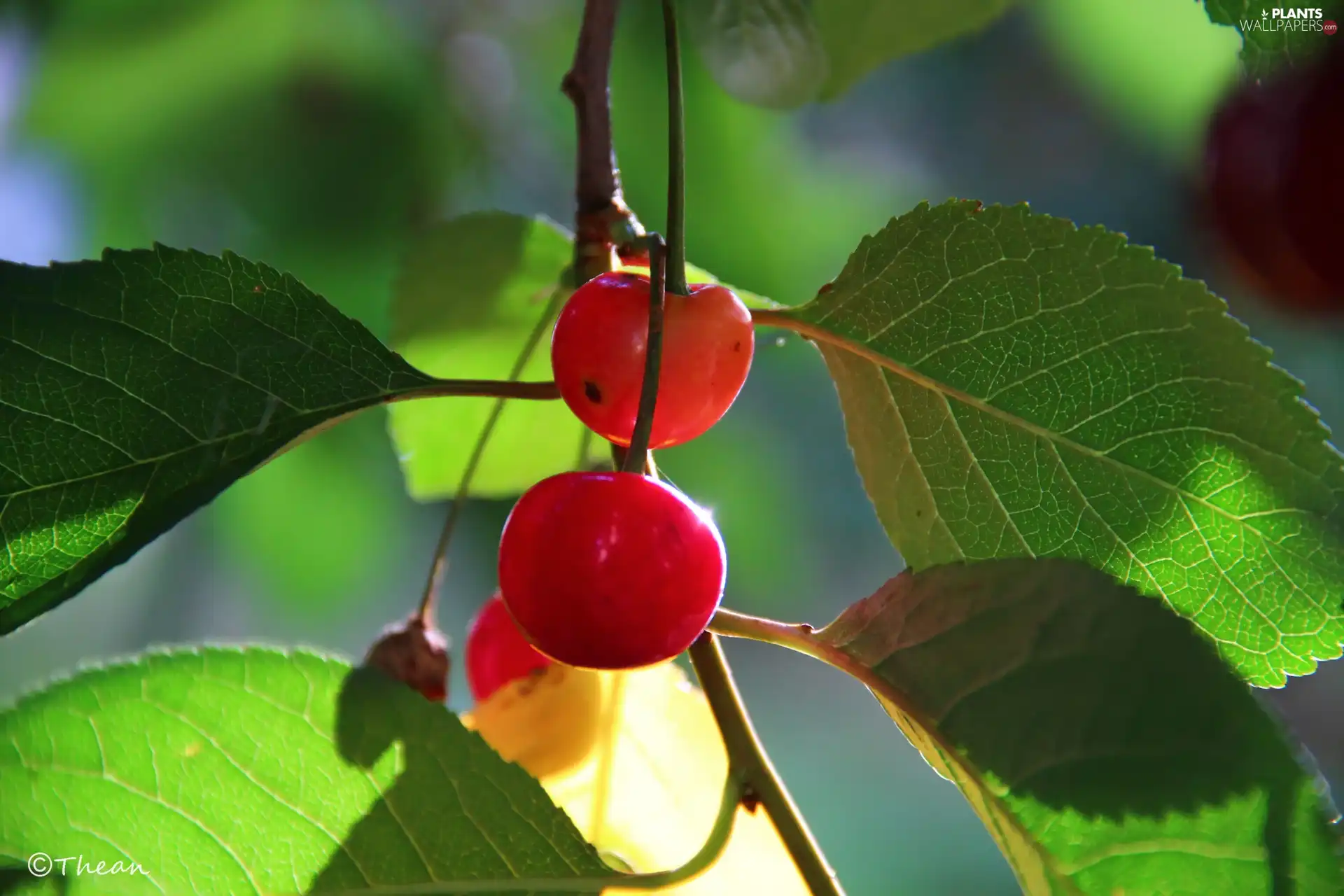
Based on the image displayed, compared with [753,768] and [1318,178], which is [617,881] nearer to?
[753,768]

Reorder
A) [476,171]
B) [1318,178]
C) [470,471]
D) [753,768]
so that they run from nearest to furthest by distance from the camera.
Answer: [753,768]
[1318,178]
[470,471]
[476,171]

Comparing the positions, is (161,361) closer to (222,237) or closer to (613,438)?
(613,438)

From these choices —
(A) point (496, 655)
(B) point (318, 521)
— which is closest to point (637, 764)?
(A) point (496, 655)

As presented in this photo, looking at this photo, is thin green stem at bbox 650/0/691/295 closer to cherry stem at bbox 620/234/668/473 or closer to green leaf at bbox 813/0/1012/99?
cherry stem at bbox 620/234/668/473

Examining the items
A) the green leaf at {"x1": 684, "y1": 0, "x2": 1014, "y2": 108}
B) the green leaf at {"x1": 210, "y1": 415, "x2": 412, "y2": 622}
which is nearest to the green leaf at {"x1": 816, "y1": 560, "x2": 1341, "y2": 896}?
the green leaf at {"x1": 684, "y1": 0, "x2": 1014, "y2": 108}

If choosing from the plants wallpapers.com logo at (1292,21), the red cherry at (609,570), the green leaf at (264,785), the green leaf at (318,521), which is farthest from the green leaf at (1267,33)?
the green leaf at (318,521)

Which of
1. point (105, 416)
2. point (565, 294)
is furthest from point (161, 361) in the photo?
point (565, 294)
